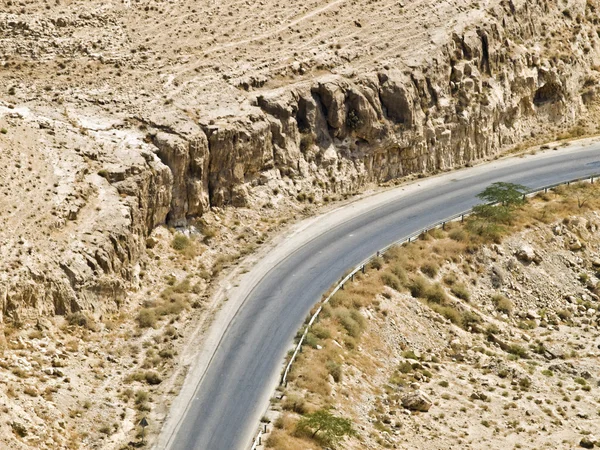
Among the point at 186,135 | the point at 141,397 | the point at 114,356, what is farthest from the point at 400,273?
the point at 141,397

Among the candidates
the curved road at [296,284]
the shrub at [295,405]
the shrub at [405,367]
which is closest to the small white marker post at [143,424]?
the curved road at [296,284]

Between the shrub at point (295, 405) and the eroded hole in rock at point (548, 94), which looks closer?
the shrub at point (295, 405)

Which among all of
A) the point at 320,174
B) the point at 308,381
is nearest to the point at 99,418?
the point at 308,381

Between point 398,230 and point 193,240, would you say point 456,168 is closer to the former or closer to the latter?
point 398,230

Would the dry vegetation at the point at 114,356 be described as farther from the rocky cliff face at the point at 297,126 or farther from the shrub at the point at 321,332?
the shrub at the point at 321,332

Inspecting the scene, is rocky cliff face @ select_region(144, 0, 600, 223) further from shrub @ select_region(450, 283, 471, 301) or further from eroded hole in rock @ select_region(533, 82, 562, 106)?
shrub @ select_region(450, 283, 471, 301)
